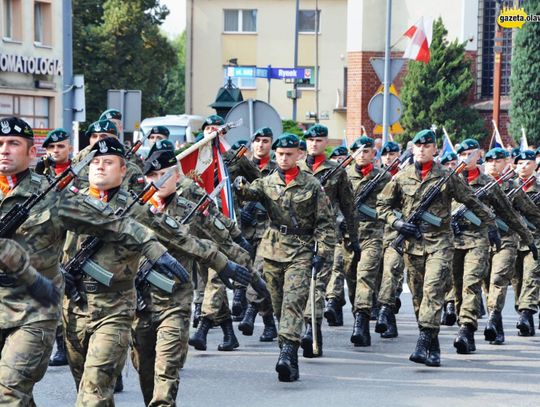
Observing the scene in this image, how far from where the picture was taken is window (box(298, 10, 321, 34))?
65.9 metres

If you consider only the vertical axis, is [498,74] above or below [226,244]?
above

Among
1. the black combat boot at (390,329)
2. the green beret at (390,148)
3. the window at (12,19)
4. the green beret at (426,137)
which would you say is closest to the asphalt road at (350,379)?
the black combat boot at (390,329)

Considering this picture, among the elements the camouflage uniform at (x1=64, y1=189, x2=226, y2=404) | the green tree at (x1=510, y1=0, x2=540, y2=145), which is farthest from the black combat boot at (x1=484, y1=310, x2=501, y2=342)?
the green tree at (x1=510, y1=0, x2=540, y2=145)

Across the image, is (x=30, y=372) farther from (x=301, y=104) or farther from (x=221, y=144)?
(x=301, y=104)

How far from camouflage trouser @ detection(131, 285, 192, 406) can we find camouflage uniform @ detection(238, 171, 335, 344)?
8.92 ft

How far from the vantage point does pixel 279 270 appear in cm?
1185

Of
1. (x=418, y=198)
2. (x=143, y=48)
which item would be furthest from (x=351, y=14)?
(x=418, y=198)

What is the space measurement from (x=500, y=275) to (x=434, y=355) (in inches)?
96.1

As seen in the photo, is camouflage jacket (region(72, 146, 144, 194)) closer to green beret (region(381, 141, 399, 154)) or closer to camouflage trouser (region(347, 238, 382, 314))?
camouflage trouser (region(347, 238, 382, 314))

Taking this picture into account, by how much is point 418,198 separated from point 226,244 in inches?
125

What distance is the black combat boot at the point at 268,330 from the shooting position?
14.0 meters

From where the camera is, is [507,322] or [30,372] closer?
[30,372]

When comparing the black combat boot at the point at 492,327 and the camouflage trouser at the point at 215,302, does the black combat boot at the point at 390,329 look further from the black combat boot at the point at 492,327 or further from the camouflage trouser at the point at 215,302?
the camouflage trouser at the point at 215,302

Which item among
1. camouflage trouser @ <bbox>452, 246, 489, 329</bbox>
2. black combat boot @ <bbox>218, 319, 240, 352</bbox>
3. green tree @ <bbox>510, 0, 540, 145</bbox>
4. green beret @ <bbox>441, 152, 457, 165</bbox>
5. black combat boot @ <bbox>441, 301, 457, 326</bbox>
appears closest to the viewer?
black combat boot @ <bbox>218, 319, 240, 352</bbox>
